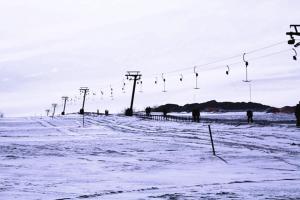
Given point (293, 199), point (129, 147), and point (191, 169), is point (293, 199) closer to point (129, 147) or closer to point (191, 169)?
point (191, 169)

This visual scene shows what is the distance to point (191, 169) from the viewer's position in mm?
18016

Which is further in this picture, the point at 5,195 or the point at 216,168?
the point at 216,168

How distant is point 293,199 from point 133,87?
77.7 m

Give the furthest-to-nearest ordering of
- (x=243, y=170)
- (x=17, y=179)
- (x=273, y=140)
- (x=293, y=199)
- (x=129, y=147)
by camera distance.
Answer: (x=273, y=140)
(x=129, y=147)
(x=243, y=170)
(x=17, y=179)
(x=293, y=199)

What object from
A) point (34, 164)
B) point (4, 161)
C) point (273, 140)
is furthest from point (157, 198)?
point (273, 140)

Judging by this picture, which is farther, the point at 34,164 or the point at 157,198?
the point at 34,164

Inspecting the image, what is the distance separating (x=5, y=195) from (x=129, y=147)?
15.7 meters

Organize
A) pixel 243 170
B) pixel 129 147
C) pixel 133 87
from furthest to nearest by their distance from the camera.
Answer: pixel 133 87 → pixel 129 147 → pixel 243 170

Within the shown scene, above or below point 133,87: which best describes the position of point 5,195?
below

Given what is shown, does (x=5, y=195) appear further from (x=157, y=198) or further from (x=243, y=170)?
(x=243, y=170)

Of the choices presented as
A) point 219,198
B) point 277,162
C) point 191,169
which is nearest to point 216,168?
point 191,169

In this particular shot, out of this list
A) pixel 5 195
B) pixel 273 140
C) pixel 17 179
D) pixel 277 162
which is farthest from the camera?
pixel 273 140

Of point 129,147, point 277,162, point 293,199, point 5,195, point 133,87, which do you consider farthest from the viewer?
point 133,87

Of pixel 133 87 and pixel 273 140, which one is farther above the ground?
pixel 133 87
